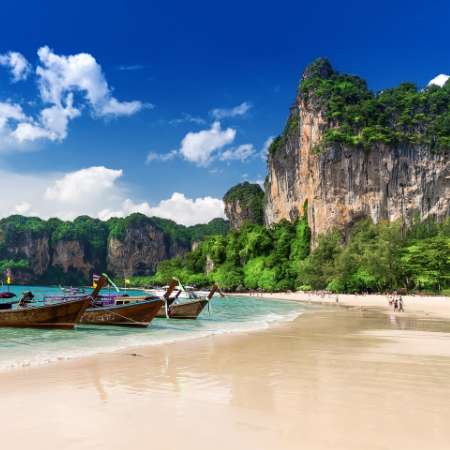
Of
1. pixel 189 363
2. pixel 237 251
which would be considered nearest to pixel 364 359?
pixel 189 363

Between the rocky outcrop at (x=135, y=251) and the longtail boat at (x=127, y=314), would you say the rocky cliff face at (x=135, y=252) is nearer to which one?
the rocky outcrop at (x=135, y=251)

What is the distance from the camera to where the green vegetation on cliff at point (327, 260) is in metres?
52.4

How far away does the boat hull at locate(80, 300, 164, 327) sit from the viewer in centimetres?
2112

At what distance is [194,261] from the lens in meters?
113

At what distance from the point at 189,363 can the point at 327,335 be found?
795 centimetres

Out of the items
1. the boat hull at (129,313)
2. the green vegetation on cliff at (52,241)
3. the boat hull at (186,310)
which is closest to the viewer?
the boat hull at (129,313)

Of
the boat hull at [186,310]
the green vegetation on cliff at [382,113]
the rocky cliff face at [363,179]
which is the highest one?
the green vegetation on cliff at [382,113]

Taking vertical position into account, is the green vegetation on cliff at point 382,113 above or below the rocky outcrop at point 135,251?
above

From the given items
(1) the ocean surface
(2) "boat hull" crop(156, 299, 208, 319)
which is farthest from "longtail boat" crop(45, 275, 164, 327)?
(2) "boat hull" crop(156, 299, 208, 319)

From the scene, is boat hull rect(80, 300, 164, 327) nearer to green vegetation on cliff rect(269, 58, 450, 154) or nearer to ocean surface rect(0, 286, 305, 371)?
ocean surface rect(0, 286, 305, 371)

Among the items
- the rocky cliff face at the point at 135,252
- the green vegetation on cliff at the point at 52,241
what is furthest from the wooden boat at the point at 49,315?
the rocky cliff face at the point at 135,252

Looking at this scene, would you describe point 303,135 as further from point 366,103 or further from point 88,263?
point 88,263

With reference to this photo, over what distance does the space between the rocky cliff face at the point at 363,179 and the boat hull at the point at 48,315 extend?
5879 cm

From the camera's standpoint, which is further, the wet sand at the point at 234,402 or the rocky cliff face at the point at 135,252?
the rocky cliff face at the point at 135,252
